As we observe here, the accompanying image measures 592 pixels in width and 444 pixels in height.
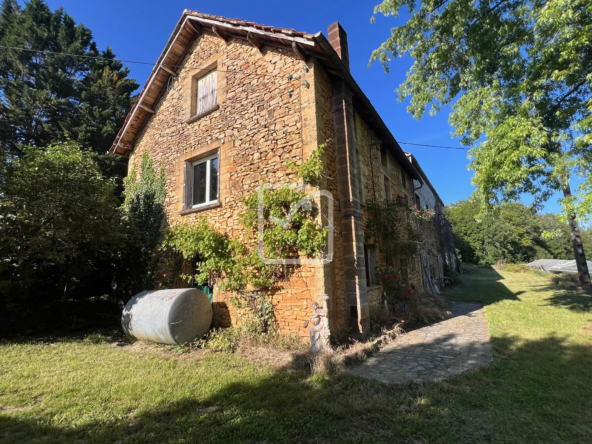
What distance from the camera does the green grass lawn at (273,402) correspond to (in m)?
3.01

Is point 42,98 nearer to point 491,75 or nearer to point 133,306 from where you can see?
point 133,306

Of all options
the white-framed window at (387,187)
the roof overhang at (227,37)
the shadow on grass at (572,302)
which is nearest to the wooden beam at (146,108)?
the roof overhang at (227,37)

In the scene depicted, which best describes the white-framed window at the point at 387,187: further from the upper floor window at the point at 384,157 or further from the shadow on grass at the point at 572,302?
the shadow on grass at the point at 572,302

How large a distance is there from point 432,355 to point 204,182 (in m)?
7.29

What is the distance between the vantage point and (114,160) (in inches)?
652

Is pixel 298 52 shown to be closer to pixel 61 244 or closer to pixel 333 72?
pixel 333 72

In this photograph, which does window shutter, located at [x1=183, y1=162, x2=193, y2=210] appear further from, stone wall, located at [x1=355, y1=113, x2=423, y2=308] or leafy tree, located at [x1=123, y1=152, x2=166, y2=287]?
stone wall, located at [x1=355, y1=113, x2=423, y2=308]

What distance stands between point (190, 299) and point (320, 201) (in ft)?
11.6

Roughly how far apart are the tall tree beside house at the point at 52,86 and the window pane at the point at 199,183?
35.6 feet

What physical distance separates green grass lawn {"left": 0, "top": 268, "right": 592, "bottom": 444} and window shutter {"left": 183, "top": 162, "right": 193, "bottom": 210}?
4488 millimetres

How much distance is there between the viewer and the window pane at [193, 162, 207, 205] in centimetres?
873

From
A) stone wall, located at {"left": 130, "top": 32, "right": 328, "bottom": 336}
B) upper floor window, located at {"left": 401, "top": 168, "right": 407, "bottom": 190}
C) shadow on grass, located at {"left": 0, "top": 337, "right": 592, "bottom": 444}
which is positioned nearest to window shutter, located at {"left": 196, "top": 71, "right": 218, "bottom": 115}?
stone wall, located at {"left": 130, "top": 32, "right": 328, "bottom": 336}

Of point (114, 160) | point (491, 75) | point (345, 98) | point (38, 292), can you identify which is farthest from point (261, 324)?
point (114, 160)

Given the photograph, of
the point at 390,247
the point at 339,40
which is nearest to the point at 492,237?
the point at 390,247
